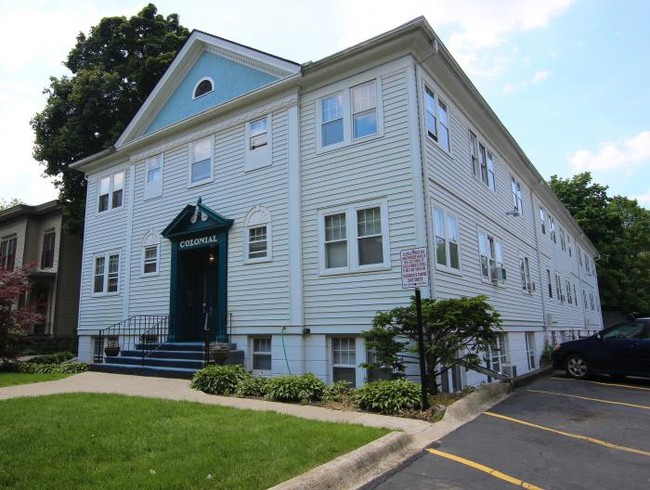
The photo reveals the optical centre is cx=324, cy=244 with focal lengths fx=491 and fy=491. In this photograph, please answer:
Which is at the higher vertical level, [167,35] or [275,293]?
[167,35]

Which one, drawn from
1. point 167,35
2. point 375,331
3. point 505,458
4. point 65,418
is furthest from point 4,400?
point 167,35

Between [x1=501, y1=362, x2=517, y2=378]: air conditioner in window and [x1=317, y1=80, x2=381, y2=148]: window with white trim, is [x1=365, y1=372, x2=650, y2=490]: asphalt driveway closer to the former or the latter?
[x1=501, y1=362, x2=517, y2=378]: air conditioner in window

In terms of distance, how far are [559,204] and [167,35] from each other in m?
21.9

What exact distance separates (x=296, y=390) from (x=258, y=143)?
7.27 meters

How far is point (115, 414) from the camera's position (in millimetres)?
7277

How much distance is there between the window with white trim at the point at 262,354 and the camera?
12.5 m

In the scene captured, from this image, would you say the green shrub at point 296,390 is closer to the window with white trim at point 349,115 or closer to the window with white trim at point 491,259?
the window with white trim at point 349,115

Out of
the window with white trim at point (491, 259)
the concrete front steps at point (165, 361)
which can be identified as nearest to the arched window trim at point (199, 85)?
the concrete front steps at point (165, 361)

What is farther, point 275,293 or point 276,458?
point 275,293

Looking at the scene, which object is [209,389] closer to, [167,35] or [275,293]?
[275,293]

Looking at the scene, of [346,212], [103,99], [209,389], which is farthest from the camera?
[103,99]

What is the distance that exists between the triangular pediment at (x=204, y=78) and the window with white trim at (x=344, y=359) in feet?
22.8

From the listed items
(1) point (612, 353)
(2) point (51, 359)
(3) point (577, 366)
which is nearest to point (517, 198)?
(3) point (577, 366)

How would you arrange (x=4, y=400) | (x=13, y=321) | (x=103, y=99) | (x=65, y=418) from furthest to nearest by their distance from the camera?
(x=103, y=99) < (x=13, y=321) < (x=4, y=400) < (x=65, y=418)
